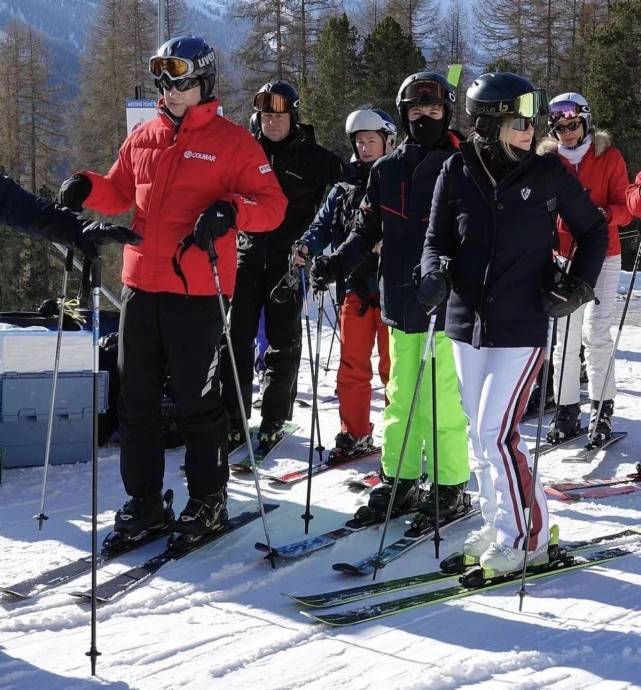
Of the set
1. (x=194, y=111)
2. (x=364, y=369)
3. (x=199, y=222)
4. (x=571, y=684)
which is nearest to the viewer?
(x=571, y=684)

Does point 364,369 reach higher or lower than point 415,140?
lower

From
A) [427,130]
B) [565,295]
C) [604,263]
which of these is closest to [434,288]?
[565,295]

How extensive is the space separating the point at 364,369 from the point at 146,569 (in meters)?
1.95

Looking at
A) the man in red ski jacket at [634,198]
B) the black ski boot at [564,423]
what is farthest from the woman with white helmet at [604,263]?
the man in red ski jacket at [634,198]

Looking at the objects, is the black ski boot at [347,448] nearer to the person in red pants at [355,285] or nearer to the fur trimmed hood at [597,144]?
the person in red pants at [355,285]

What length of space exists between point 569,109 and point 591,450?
6.94ft

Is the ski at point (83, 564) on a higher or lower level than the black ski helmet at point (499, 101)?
lower

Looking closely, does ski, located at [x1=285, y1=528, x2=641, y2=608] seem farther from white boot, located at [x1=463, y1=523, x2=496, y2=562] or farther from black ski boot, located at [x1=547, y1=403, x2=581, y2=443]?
black ski boot, located at [x1=547, y1=403, x2=581, y2=443]

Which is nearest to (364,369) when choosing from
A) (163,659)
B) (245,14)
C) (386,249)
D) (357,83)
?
(386,249)

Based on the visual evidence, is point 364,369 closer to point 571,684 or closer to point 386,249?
point 386,249

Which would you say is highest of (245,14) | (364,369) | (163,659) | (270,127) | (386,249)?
(245,14)

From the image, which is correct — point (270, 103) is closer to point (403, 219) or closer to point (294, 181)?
point (294, 181)

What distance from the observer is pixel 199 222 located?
3496 mm

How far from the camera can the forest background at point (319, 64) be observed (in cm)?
2989
